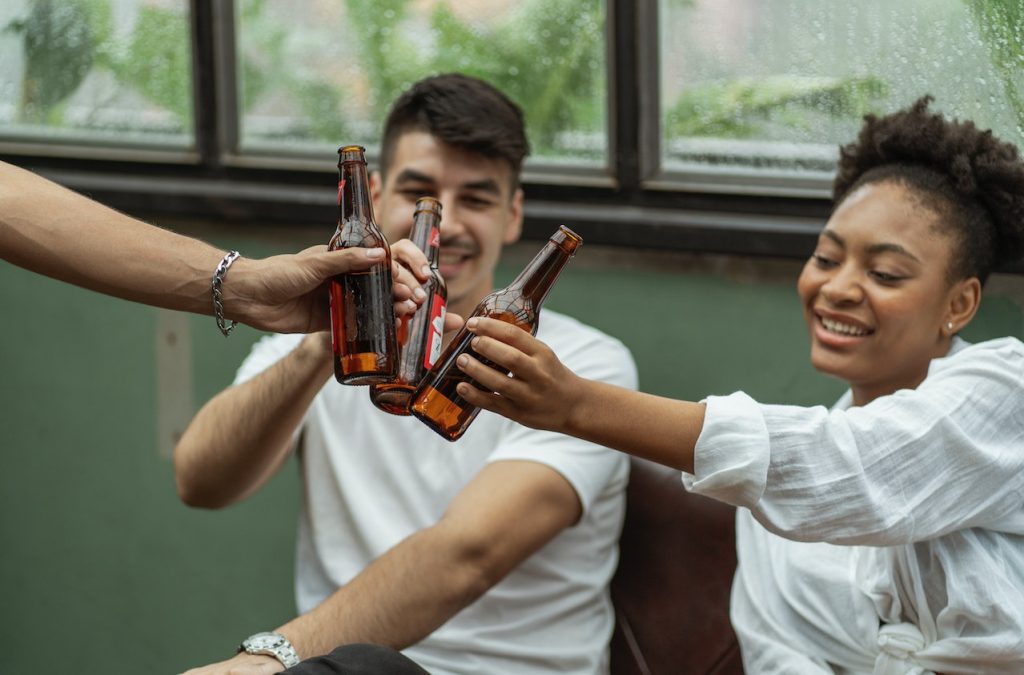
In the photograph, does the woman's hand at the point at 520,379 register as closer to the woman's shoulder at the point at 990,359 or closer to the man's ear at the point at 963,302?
the woman's shoulder at the point at 990,359

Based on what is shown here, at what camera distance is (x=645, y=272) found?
2516 millimetres

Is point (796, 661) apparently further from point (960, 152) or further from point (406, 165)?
point (406, 165)

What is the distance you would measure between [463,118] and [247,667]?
100 centimetres

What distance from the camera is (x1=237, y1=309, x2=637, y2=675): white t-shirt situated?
2127 mm

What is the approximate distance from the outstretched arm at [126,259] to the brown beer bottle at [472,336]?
15cm

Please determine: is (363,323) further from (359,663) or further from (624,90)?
(624,90)

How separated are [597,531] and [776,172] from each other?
77 cm

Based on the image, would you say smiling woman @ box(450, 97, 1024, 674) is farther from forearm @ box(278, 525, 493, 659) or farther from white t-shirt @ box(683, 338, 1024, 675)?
forearm @ box(278, 525, 493, 659)

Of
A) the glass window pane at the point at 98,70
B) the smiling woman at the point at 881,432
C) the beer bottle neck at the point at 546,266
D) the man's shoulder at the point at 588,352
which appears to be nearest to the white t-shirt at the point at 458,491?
the man's shoulder at the point at 588,352

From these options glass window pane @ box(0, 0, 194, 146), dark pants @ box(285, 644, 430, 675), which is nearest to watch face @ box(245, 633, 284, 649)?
dark pants @ box(285, 644, 430, 675)

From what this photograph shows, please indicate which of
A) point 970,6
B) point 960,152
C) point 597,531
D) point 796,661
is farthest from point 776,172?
point 796,661

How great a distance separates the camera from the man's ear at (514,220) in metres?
2.38

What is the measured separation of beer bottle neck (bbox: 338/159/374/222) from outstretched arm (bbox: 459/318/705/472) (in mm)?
321

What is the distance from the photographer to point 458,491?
2.23 m
